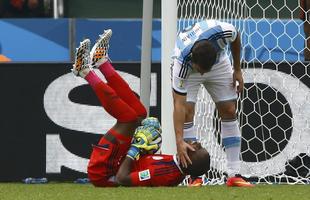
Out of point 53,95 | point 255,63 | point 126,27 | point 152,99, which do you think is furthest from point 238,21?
point 126,27

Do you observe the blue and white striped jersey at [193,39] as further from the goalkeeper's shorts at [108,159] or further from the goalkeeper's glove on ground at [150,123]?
the goalkeeper's shorts at [108,159]

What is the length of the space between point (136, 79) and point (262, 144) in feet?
4.00

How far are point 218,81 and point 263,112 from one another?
1.44 m

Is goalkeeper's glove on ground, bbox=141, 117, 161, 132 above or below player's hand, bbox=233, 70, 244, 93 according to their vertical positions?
below

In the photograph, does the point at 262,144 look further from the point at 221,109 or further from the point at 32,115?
the point at 32,115

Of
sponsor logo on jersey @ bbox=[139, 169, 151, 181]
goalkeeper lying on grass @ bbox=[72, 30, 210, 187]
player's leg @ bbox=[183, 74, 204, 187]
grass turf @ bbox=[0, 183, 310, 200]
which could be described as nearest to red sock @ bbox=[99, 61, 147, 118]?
goalkeeper lying on grass @ bbox=[72, 30, 210, 187]

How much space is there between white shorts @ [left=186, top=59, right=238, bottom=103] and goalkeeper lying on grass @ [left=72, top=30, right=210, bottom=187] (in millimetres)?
425

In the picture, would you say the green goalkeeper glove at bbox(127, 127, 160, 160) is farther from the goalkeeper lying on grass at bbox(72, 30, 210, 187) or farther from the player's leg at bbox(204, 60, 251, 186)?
the player's leg at bbox(204, 60, 251, 186)

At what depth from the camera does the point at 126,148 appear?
23.5 ft

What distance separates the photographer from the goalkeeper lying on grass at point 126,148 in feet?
22.6

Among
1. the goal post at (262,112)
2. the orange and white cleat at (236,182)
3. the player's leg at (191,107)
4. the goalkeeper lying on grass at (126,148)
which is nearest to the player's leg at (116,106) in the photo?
the goalkeeper lying on grass at (126,148)

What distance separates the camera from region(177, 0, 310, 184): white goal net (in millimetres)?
8258

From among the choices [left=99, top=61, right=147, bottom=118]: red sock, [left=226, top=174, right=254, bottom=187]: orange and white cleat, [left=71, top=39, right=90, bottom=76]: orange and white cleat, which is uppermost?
[left=71, top=39, right=90, bottom=76]: orange and white cleat

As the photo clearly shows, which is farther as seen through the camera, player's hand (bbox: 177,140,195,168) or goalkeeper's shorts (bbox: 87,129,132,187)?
goalkeeper's shorts (bbox: 87,129,132,187)
